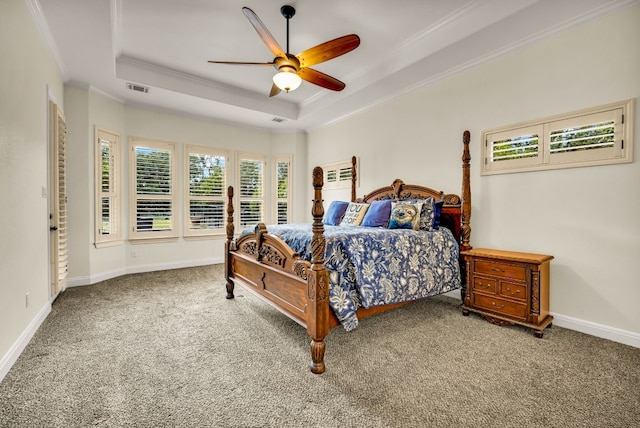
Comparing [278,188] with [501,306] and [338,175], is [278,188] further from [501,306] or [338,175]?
[501,306]

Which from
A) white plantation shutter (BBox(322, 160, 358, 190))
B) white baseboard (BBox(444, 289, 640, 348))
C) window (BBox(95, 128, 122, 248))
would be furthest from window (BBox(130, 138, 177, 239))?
white baseboard (BBox(444, 289, 640, 348))

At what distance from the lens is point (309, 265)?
2.16m

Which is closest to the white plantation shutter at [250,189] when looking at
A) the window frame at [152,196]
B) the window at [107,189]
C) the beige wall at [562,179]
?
the window frame at [152,196]

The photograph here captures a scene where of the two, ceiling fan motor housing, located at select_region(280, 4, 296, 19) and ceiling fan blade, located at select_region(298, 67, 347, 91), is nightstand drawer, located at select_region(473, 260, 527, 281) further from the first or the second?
ceiling fan motor housing, located at select_region(280, 4, 296, 19)

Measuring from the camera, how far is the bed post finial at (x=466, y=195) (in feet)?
11.0

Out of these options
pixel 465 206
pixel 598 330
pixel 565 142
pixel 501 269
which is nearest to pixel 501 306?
pixel 501 269

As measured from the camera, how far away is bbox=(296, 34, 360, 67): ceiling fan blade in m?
2.57

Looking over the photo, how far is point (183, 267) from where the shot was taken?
5.33m

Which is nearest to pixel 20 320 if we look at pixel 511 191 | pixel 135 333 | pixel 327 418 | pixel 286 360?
pixel 135 333

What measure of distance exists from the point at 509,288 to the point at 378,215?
1.53m

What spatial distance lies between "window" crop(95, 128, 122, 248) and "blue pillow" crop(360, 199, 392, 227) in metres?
3.82

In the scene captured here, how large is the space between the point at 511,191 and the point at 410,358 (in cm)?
216

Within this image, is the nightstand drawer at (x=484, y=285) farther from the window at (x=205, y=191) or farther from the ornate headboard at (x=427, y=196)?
the window at (x=205, y=191)

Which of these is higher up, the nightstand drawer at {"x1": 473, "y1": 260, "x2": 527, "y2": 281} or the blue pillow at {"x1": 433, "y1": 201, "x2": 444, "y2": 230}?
the blue pillow at {"x1": 433, "y1": 201, "x2": 444, "y2": 230}
